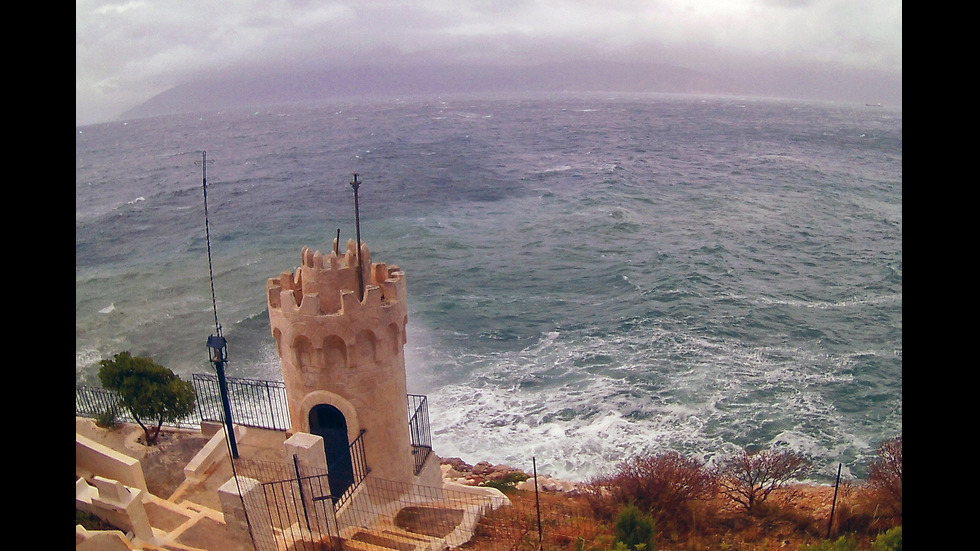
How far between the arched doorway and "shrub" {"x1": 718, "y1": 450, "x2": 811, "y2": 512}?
8212 millimetres

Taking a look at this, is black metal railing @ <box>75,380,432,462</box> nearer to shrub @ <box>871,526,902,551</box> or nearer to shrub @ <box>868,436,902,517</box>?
shrub @ <box>871,526,902,551</box>

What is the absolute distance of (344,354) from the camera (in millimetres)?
9594

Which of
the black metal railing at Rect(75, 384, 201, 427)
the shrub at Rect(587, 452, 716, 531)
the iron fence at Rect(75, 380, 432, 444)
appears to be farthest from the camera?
the iron fence at Rect(75, 380, 432, 444)

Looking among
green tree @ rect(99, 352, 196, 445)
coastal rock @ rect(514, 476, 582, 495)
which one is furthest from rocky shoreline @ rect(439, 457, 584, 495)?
green tree @ rect(99, 352, 196, 445)

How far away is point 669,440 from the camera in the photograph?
2105 cm

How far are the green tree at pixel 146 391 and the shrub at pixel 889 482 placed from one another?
14.9 metres

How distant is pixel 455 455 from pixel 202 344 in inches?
633

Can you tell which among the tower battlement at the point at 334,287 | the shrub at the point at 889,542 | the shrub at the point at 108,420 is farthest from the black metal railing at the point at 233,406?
the shrub at the point at 889,542

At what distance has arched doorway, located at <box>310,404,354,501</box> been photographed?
32.8ft

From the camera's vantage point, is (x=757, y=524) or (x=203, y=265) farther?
(x=203, y=265)

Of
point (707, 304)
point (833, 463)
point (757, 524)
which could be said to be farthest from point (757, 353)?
point (757, 524)

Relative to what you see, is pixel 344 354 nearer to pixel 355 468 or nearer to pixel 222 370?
pixel 355 468

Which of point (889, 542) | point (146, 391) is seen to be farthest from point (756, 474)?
point (146, 391)

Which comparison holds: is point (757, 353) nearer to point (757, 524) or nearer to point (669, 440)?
point (669, 440)
